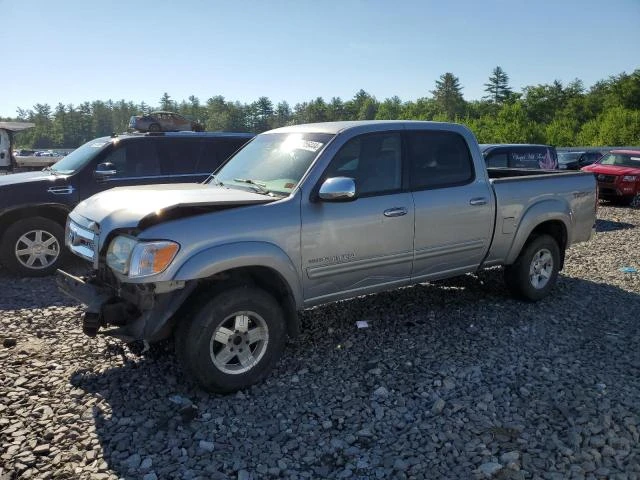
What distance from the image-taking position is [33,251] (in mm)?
6820

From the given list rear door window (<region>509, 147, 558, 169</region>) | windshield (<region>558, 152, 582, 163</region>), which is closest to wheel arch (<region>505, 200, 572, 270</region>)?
rear door window (<region>509, 147, 558, 169</region>)

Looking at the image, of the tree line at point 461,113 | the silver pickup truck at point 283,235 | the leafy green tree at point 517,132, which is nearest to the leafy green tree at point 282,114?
the tree line at point 461,113

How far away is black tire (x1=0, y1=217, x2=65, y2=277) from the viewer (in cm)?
670

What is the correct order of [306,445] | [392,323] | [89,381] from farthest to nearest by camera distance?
1. [392,323]
2. [89,381]
3. [306,445]

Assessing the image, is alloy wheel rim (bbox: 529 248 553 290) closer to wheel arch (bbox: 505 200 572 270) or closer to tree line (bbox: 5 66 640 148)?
wheel arch (bbox: 505 200 572 270)

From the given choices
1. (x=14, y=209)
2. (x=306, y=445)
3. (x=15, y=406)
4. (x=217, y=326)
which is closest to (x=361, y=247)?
(x=217, y=326)

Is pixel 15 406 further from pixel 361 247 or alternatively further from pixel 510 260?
pixel 510 260

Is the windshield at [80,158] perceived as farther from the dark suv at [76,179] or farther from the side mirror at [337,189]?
the side mirror at [337,189]

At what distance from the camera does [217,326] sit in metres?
3.62

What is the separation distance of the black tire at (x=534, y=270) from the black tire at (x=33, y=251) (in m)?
5.78

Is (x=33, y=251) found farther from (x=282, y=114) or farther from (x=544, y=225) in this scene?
(x=282, y=114)

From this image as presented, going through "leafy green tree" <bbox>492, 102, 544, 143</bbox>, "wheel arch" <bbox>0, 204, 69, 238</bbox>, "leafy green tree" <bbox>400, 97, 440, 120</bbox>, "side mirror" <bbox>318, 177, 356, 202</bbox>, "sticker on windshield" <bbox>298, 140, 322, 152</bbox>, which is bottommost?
"wheel arch" <bbox>0, 204, 69, 238</bbox>

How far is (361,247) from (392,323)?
1.24 meters

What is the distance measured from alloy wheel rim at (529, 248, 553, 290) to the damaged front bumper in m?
4.03
